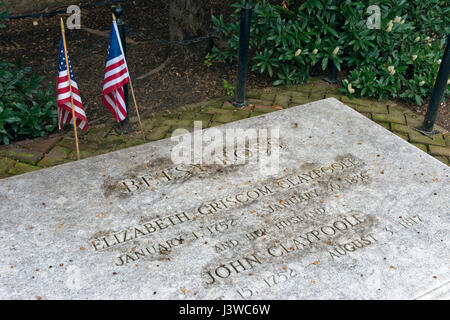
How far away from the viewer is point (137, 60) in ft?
20.8

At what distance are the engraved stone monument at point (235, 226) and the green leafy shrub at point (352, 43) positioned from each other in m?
1.69

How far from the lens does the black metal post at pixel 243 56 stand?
194 inches

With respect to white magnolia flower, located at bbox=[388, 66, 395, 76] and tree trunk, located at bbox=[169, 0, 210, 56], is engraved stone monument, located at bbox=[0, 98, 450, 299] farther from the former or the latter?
tree trunk, located at bbox=[169, 0, 210, 56]

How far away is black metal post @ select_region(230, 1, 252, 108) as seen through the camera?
492 cm

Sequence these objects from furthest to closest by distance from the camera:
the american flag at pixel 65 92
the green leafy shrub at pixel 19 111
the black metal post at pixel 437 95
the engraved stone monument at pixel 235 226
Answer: the black metal post at pixel 437 95 → the green leafy shrub at pixel 19 111 → the american flag at pixel 65 92 → the engraved stone monument at pixel 235 226

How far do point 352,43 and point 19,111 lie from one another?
380 centimetres

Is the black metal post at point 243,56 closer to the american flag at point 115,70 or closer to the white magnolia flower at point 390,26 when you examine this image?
the american flag at point 115,70

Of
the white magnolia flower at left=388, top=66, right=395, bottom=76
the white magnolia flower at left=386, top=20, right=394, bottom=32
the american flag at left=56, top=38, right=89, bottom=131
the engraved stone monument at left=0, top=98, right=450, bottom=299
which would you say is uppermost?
the white magnolia flower at left=386, top=20, right=394, bottom=32

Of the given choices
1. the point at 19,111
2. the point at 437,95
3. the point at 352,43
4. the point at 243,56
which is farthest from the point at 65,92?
the point at 437,95

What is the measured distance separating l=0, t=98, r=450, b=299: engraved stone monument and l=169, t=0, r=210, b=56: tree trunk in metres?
2.48

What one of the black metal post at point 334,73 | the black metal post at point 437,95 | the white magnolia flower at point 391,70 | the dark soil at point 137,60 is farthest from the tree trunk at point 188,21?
the black metal post at point 437,95

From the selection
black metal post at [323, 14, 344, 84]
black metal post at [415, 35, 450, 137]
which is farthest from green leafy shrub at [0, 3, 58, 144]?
black metal post at [415, 35, 450, 137]
